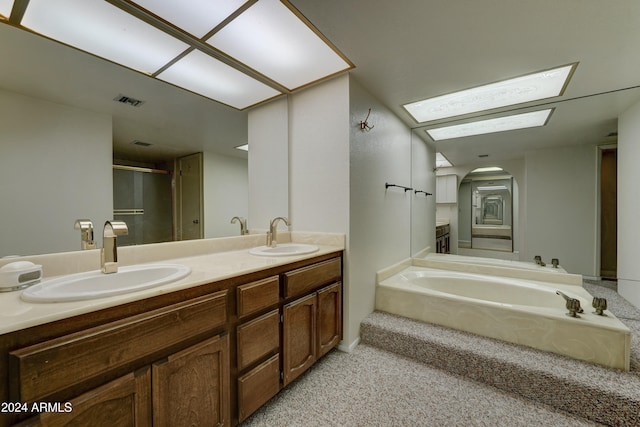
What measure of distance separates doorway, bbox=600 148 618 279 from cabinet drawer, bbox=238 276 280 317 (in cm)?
321

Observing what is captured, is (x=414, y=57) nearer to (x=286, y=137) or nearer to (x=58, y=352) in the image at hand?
(x=286, y=137)

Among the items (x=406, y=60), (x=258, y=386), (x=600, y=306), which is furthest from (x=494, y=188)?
(x=258, y=386)

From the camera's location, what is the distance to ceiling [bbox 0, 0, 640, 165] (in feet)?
3.87

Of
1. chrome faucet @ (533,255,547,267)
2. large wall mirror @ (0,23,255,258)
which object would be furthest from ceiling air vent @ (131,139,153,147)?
chrome faucet @ (533,255,547,267)

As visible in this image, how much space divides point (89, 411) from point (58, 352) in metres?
0.22

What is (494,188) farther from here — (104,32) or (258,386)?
(104,32)

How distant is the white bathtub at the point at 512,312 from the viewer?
1513 millimetres

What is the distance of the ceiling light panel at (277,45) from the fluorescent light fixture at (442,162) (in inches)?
78.9

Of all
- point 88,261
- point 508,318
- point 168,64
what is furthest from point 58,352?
point 508,318

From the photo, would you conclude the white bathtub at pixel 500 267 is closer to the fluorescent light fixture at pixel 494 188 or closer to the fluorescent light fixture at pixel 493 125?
the fluorescent light fixture at pixel 494 188

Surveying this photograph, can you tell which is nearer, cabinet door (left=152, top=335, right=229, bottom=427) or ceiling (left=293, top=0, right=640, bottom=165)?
cabinet door (left=152, top=335, right=229, bottom=427)

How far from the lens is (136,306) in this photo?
844 millimetres

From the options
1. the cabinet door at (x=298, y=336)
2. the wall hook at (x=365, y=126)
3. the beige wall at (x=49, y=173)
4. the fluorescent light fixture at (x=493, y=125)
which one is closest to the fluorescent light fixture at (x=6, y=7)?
the beige wall at (x=49, y=173)

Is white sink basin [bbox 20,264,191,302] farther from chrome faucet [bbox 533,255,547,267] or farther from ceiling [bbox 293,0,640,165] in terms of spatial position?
chrome faucet [bbox 533,255,547,267]
